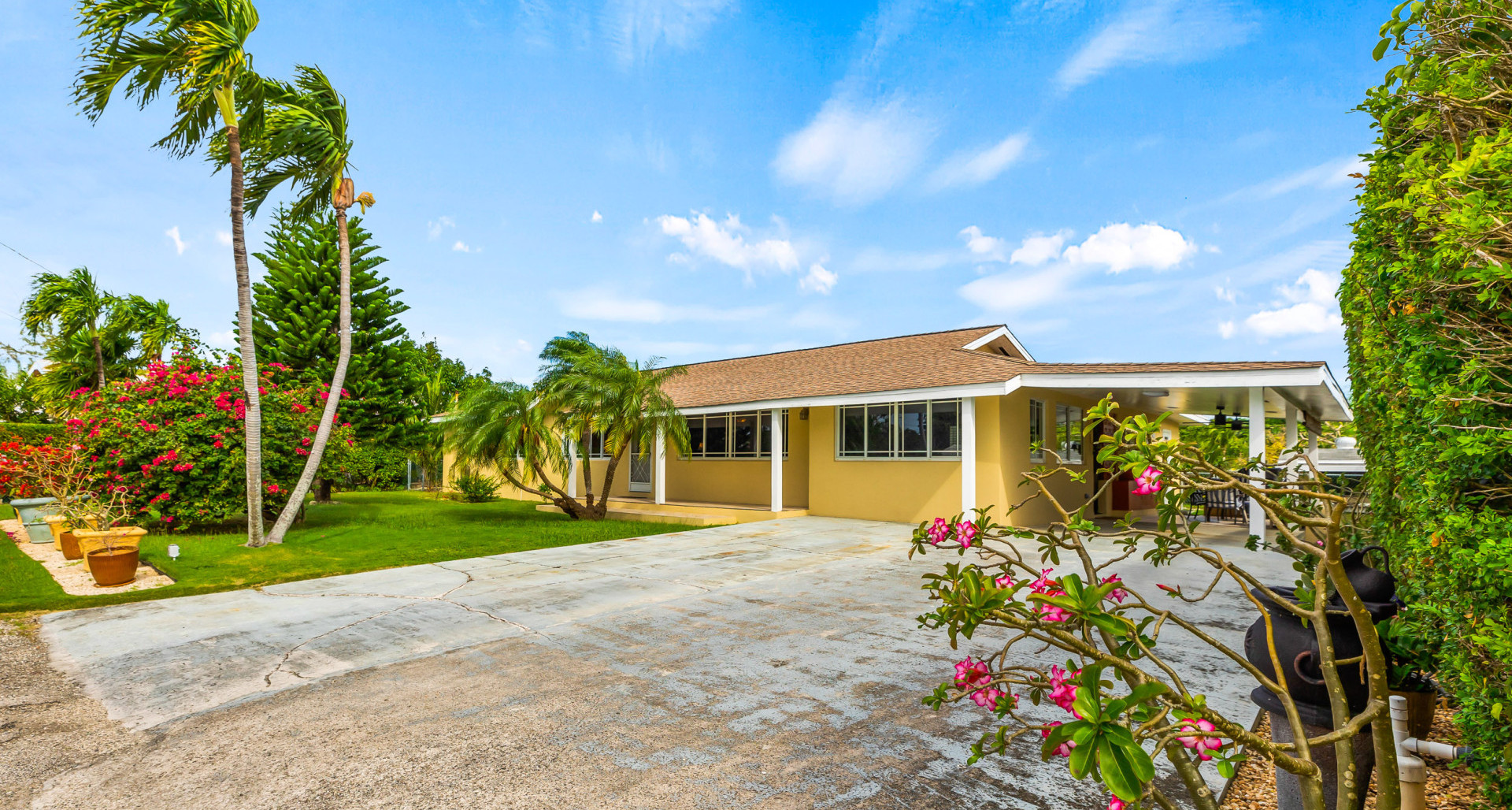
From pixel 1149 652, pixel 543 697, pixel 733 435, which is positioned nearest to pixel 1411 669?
pixel 1149 652

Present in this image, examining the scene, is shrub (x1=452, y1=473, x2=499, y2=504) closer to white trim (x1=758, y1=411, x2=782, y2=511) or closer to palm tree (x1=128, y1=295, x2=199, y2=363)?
white trim (x1=758, y1=411, x2=782, y2=511)

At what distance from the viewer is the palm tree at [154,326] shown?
25.6 m

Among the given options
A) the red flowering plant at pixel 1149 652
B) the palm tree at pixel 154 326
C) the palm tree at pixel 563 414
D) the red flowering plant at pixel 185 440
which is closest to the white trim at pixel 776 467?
the palm tree at pixel 563 414

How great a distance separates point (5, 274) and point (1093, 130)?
3512 centimetres

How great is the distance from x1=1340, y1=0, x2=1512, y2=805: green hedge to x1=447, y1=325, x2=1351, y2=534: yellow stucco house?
8698 millimetres

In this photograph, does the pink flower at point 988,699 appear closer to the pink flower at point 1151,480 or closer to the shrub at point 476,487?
the pink flower at point 1151,480

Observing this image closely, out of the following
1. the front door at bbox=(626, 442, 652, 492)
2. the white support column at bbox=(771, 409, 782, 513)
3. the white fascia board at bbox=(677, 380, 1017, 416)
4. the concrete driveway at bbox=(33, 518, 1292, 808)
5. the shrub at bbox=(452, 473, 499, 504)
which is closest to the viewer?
the concrete driveway at bbox=(33, 518, 1292, 808)

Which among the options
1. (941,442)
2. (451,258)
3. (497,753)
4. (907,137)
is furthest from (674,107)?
(497,753)

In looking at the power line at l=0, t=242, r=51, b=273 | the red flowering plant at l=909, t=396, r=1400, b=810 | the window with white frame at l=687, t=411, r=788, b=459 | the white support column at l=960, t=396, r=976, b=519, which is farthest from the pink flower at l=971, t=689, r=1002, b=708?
the power line at l=0, t=242, r=51, b=273

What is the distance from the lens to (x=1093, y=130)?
49.0 feet

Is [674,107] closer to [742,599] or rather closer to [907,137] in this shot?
[907,137]

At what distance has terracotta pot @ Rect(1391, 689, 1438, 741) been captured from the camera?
8.89 feet

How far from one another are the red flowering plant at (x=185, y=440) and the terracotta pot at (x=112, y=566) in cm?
472

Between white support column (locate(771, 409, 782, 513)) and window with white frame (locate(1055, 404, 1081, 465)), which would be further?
white support column (locate(771, 409, 782, 513))
